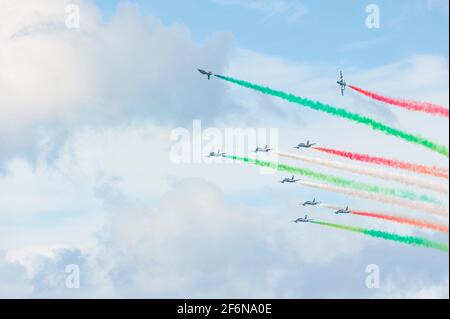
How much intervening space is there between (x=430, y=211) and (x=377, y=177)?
14.9m

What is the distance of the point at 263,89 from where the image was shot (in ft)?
618

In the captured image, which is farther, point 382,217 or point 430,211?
point 382,217

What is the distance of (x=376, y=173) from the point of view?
7042 inches

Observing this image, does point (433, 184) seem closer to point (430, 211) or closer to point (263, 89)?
point (430, 211)

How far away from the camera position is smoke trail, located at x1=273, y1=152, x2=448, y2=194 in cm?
16638

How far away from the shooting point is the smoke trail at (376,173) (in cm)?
16638
